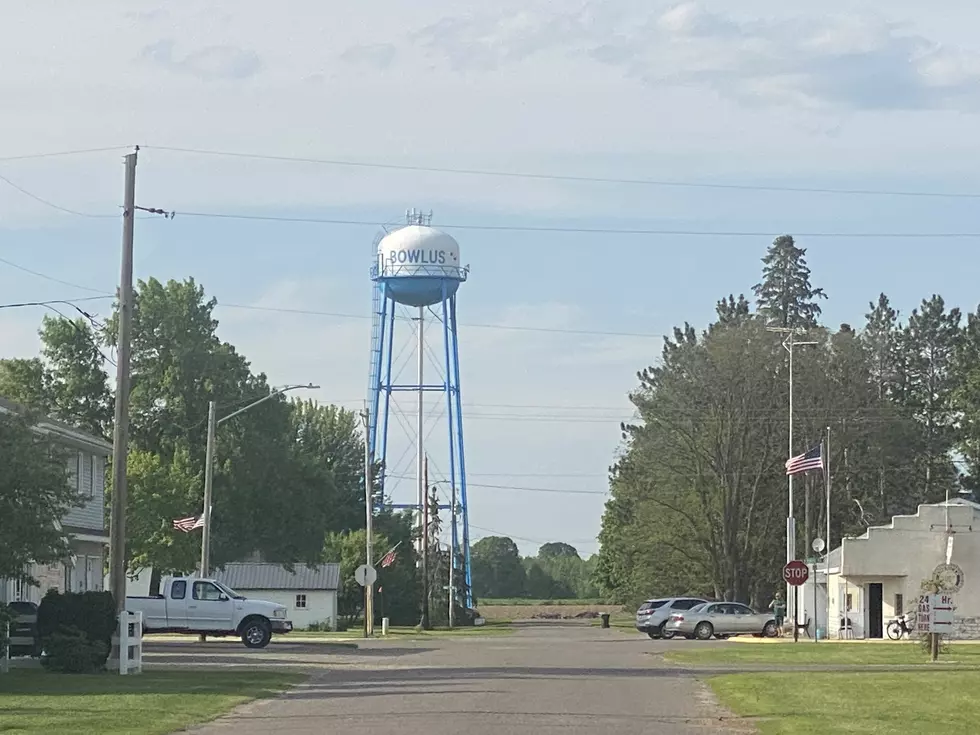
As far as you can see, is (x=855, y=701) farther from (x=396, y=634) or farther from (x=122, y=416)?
(x=396, y=634)

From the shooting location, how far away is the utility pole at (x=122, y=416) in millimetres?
30328

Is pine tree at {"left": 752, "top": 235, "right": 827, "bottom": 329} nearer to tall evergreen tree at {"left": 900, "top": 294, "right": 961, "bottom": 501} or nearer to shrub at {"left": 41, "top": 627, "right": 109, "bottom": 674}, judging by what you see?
tall evergreen tree at {"left": 900, "top": 294, "right": 961, "bottom": 501}

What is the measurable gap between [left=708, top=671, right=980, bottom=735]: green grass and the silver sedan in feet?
86.1

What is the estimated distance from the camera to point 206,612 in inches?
1714

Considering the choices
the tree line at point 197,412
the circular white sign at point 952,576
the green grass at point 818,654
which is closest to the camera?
the green grass at point 818,654

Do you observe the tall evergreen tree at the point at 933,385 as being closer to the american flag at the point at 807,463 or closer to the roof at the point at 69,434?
the american flag at the point at 807,463

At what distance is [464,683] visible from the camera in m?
27.6

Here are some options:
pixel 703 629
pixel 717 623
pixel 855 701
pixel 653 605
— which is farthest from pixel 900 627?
pixel 855 701

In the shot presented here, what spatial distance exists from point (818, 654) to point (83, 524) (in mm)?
19464

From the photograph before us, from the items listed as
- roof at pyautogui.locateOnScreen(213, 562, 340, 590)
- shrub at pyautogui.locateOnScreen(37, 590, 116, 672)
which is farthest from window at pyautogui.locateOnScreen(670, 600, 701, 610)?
shrub at pyautogui.locateOnScreen(37, 590, 116, 672)

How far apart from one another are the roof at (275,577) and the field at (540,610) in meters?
24.4

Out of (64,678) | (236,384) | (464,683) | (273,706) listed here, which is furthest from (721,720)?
(236,384)

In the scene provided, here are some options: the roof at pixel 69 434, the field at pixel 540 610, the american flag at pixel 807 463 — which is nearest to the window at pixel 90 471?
the roof at pixel 69 434

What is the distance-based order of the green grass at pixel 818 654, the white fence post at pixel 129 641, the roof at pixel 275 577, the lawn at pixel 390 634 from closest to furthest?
the white fence post at pixel 129 641, the green grass at pixel 818 654, the lawn at pixel 390 634, the roof at pixel 275 577
